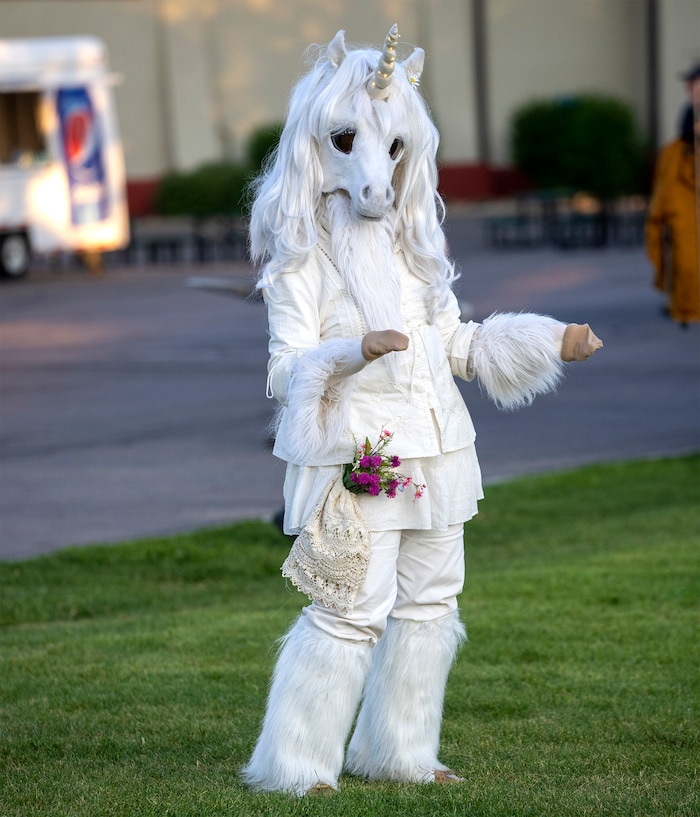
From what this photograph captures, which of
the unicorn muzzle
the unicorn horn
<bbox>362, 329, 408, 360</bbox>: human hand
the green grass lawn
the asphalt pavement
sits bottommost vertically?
the asphalt pavement

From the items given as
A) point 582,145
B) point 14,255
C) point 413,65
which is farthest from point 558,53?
point 413,65

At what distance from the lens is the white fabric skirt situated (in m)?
3.65

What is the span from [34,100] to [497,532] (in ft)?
54.6

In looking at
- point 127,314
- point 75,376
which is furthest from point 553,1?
point 75,376

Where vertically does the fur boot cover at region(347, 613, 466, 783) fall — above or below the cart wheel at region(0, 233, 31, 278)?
above

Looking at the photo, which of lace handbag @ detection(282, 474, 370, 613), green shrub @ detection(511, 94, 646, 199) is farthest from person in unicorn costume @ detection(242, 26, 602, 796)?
green shrub @ detection(511, 94, 646, 199)

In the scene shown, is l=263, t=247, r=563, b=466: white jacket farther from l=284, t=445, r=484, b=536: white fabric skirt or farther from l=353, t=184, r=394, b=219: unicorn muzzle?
l=353, t=184, r=394, b=219: unicorn muzzle

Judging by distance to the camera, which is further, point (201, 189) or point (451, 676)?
point (201, 189)

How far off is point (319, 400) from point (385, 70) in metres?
0.86

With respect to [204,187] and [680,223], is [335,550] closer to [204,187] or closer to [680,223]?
[680,223]

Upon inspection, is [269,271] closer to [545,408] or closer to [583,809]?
[583,809]

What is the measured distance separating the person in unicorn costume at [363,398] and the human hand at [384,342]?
0.35 feet

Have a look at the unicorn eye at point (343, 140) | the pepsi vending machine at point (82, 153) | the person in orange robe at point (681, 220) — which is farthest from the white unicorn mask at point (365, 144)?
the pepsi vending machine at point (82, 153)

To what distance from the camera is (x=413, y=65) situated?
3.79 meters
